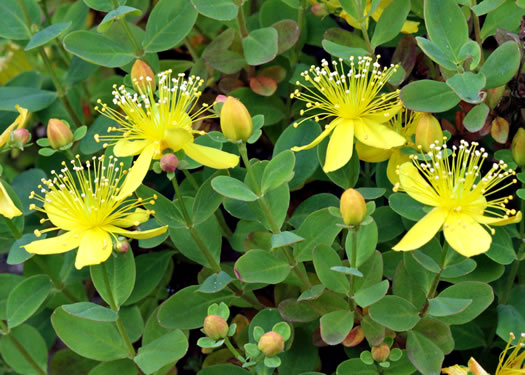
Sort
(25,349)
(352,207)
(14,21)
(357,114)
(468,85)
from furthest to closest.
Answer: (14,21)
(25,349)
(357,114)
(468,85)
(352,207)

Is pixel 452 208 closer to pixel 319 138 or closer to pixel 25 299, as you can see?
pixel 319 138

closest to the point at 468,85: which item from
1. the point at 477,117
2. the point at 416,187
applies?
the point at 477,117

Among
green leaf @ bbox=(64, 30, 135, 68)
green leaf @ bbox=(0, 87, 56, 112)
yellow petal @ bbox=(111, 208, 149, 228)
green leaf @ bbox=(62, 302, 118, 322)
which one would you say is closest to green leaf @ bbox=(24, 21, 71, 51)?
green leaf @ bbox=(64, 30, 135, 68)

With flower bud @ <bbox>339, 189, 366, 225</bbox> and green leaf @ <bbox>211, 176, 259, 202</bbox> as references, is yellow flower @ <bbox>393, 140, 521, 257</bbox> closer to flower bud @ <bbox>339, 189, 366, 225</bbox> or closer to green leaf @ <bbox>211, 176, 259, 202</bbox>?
flower bud @ <bbox>339, 189, 366, 225</bbox>

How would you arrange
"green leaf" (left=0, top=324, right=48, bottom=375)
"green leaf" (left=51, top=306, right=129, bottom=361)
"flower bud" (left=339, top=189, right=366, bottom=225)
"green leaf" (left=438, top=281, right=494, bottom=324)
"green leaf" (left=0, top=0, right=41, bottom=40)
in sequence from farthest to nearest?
"green leaf" (left=0, top=0, right=41, bottom=40) → "green leaf" (left=0, top=324, right=48, bottom=375) → "green leaf" (left=51, top=306, right=129, bottom=361) → "green leaf" (left=438, top=281, right=494, bottom=324) → "flower bud" (left=339, top=189, right=366, bottom=225)

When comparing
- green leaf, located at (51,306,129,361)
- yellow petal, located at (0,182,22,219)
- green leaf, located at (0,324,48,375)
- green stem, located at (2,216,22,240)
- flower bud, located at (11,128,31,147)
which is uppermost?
flower bud, located at (11,128,31,147)

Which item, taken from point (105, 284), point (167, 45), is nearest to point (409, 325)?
point (105, 284)
